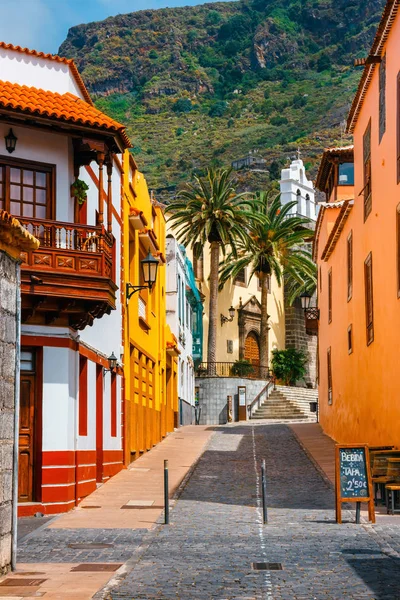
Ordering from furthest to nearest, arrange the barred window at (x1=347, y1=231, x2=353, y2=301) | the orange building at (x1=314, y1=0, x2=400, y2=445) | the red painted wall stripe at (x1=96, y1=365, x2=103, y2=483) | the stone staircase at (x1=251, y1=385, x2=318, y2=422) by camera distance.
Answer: the stone staircase at (x1=251, y1=385, x2=318, y2=422)
the barred window at (x1=347, y1=231, x2=353, y2=301)
the red painted wall stripe at (x1=96, y1=365, x2=103, y2=483)
the orange building at (x1=314, y1=0, x2=400, y2=445)

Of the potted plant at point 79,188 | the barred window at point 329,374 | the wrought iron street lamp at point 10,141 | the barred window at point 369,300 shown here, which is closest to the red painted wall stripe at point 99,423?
the potted plant at point 79,188

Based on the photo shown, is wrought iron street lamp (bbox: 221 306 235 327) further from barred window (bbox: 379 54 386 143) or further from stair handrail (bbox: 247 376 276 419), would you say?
barred window (bbox: 379 54 386 143)

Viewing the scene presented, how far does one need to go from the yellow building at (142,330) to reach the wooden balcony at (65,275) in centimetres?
627

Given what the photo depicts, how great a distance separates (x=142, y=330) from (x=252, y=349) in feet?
116

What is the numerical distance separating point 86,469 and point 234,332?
141 ft

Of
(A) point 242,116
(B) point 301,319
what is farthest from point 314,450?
(A) point 242,116

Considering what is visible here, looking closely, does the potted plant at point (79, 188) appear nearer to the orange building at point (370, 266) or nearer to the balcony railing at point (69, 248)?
the balcony railing at point (69, 248)

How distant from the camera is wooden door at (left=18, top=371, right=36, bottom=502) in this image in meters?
17.6

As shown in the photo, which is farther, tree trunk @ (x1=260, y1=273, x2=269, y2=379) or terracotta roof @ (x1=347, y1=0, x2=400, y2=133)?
tree trunk @ (x1=260, y1=273, x2=269, y2=379)

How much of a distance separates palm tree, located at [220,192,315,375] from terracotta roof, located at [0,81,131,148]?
123 ft

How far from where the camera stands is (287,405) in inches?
2069

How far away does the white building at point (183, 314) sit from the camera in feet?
132

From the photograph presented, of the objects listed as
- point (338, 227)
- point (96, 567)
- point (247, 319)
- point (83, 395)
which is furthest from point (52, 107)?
point (247, 319)

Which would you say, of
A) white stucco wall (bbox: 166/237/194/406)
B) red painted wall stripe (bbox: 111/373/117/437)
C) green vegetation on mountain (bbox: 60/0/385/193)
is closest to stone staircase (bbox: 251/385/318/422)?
white stucco wall (bbox: 166/237/194/406)
